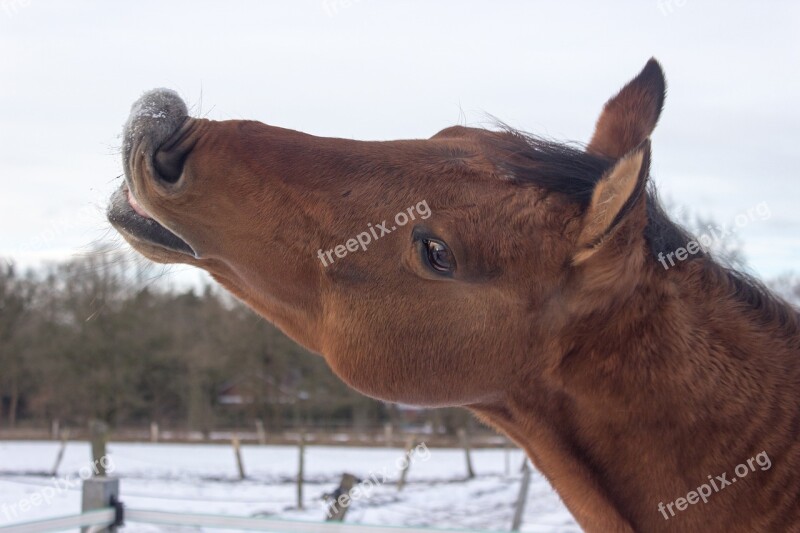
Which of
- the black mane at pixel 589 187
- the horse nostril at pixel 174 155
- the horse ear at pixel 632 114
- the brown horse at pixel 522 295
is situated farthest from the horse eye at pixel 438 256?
the horse nostril at pixel 174 155

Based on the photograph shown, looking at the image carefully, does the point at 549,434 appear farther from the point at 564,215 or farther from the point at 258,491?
the point at 258,491

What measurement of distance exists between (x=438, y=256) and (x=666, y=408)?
60cm

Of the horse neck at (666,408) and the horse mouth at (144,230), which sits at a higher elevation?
the horse mouth at (144,230)

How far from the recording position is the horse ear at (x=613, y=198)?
1367mm

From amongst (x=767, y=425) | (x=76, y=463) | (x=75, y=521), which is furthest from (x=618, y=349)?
(x=76, y=463)

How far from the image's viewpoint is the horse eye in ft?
5.41

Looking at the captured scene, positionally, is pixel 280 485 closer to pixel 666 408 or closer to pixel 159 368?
pixel 666 408

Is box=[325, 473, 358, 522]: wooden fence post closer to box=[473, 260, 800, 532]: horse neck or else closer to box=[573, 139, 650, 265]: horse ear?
box=[473, 260, 800, 532]: horse neck

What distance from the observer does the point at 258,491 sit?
13500 millimetres

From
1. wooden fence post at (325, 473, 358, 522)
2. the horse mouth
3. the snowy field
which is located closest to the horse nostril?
the horse mouth

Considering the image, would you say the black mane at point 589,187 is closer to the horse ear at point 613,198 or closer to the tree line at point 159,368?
the horse ear at point 613,198

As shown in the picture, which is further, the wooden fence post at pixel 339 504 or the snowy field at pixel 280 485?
the snowy field at pixel 280 485

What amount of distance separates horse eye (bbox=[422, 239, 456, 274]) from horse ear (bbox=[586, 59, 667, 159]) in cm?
48

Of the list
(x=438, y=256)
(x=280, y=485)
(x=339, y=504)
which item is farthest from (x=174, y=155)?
(x=280, y=485)
